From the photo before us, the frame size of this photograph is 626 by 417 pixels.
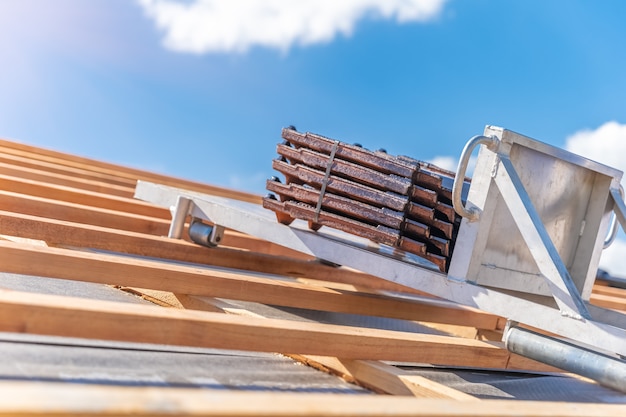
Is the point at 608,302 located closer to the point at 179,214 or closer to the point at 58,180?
the point at 179,214

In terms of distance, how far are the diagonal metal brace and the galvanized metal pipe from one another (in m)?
0.12

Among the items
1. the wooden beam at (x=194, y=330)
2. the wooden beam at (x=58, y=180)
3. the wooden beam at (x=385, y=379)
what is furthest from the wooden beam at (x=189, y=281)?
the wooden beam at (x=58, y=180)

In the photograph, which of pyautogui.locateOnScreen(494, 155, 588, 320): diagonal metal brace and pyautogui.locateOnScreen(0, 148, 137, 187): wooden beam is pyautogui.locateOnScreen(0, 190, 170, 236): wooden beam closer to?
pyautogui.locateOnScreen(0, 148, 137, 187): wooden beam

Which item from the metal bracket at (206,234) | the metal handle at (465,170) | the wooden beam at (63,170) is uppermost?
the metal handle at (465,170)

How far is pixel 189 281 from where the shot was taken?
2.52 meters

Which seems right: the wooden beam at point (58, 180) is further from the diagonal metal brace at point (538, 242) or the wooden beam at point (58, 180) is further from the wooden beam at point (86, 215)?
the diagonal metal brace at point (538, 242)

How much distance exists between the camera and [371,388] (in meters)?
2.10

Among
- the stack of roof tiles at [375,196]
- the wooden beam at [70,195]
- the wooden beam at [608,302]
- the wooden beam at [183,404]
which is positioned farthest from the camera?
the wooden beam at [608,302]

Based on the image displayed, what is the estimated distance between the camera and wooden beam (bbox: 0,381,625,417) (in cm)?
101

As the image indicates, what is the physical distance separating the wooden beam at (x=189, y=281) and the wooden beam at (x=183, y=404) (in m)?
1.27

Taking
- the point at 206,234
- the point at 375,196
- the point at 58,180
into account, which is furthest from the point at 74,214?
the point at 375,196

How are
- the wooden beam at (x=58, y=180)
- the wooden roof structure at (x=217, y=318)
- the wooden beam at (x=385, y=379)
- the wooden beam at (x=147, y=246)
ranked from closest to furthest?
the wooden roof structure at (x=217, y=318), the wooden beam at (x=385, y=379), the wooden beam at (x=147, y=246), the wooden beam at (x=58, y=180)

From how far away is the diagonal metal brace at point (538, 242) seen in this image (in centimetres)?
230

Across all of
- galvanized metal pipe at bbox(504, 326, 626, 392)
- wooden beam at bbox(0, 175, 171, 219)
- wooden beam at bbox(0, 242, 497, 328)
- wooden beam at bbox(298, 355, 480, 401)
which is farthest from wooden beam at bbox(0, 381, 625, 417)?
wooden beam at bbox(0, 175, 171, 219)
